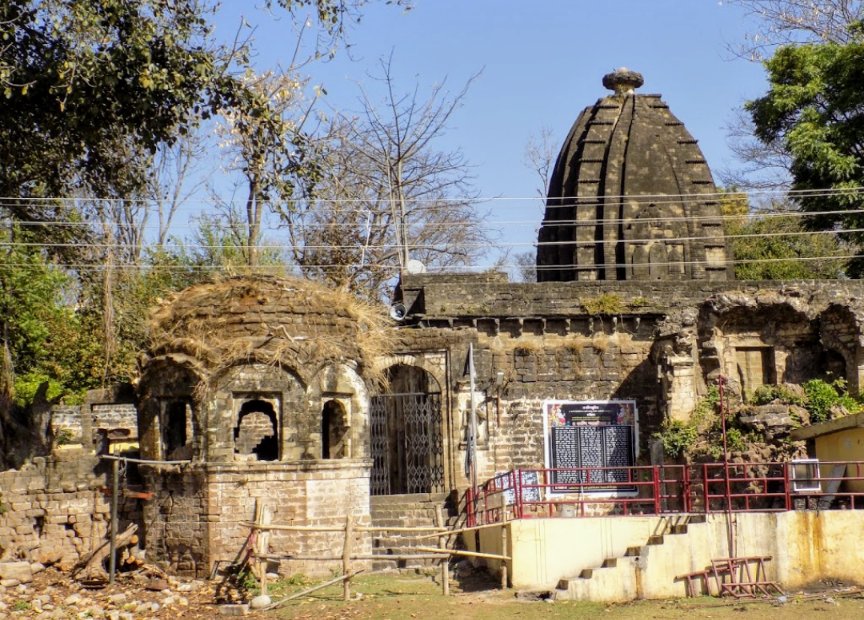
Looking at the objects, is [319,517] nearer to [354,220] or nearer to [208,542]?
[208,542]

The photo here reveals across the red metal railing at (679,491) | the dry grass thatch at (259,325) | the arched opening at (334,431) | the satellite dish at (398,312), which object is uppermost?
the satellite dish at (398,312)

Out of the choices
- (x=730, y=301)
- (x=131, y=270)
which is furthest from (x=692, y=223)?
(x=131, y=270)

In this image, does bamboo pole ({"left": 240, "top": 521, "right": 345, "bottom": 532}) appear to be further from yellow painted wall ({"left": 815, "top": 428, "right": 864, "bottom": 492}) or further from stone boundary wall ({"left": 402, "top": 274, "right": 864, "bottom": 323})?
stone boundary wall ({"left": 402, "top": 274, "right": 864, "bottom": 323})

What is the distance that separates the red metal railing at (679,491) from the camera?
18.0 m

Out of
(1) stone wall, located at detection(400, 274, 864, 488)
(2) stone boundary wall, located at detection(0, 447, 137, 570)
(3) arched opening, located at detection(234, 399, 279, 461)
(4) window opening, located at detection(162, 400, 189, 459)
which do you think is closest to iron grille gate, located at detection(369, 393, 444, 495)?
(1) stone wall, located at detection(400, 274, 864, 488)

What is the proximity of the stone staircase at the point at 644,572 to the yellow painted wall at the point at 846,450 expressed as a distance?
Result: 9.58 feet

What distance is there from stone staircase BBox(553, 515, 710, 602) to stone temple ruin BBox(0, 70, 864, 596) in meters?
2.83

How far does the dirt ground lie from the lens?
1596cm

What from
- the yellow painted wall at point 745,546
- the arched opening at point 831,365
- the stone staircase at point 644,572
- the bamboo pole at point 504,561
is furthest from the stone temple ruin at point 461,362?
the stone staircase at point 644,572

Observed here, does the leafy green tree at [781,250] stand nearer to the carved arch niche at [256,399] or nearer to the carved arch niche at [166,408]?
the carved arch niche at [256,399]

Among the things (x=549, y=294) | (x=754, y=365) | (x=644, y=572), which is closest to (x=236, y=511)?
(x=644, y=572)

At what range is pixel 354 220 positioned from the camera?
37438 mm

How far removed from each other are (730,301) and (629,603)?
33.7 ft

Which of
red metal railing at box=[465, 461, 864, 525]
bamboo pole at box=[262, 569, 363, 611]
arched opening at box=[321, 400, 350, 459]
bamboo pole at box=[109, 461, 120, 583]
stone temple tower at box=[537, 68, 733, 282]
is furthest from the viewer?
stone temple tower at box=[537, 68, 733, 282]
